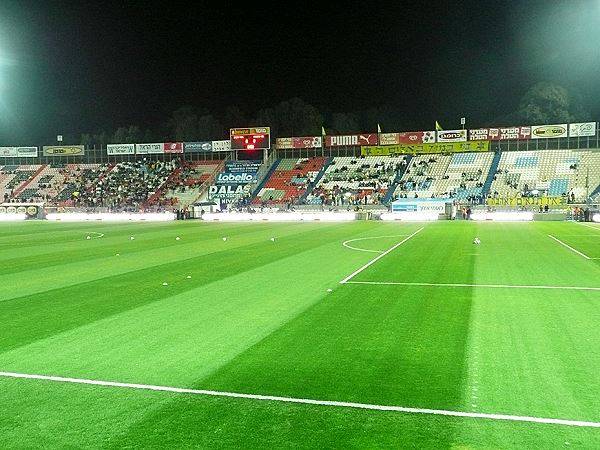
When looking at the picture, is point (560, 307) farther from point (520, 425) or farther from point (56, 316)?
point (56, 316)

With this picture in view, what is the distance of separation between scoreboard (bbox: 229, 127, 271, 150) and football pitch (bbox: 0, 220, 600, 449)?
5812 centimetres

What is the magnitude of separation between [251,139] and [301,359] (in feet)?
220

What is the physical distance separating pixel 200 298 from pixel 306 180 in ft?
202

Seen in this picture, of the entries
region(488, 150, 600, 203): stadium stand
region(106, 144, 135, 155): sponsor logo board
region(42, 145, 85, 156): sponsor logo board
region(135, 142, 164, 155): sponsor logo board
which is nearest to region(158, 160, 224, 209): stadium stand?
region(135, 142, 164, 155): sponsor logo board

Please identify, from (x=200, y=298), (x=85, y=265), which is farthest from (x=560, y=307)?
(x=85, y=265)

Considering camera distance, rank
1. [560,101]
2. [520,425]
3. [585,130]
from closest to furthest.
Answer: [520,425]
[585,130]
[560,101]

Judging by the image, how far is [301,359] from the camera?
24.3 ft

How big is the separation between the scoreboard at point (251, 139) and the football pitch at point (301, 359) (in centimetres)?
5812

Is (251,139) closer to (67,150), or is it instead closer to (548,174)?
(67,150)

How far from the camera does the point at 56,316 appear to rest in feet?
33.5

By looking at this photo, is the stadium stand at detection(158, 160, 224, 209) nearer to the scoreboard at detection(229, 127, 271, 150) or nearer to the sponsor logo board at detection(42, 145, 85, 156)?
the scoreboard at detection(229, 127, 271, 150)

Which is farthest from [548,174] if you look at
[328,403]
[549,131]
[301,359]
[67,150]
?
[67,150]

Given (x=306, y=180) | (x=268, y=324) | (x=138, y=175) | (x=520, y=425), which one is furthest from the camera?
(x=138, y=175)

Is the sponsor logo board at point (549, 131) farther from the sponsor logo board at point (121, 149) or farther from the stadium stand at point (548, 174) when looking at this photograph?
the sponsor logo board at point (121, 149)
